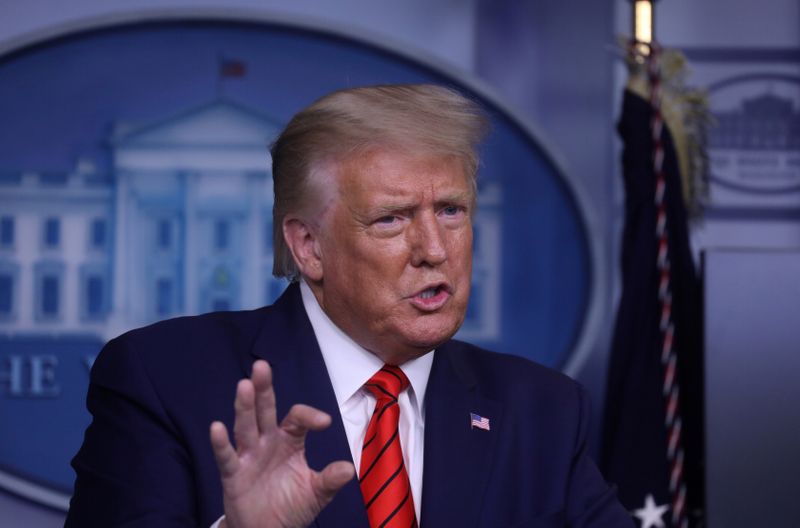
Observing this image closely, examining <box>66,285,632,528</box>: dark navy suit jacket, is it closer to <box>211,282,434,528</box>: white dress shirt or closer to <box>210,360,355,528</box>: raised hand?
<box>211,282,434,528</box>: white dress shirt

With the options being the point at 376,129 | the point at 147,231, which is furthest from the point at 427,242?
the point at 147,231

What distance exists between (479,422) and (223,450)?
0.60m

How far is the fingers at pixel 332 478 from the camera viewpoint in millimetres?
1204

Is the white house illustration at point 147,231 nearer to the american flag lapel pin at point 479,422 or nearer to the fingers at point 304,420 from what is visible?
the american flag lapel pin at point 479,422

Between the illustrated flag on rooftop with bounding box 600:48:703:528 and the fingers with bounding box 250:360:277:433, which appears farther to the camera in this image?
the illustrated flag on rooftop with bounding box 600:48:703:528

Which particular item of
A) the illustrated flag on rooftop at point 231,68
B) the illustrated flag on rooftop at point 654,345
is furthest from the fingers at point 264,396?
the illustrated flag on rooftop at point 231,68

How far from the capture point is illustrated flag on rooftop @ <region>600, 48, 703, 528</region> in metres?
2.58

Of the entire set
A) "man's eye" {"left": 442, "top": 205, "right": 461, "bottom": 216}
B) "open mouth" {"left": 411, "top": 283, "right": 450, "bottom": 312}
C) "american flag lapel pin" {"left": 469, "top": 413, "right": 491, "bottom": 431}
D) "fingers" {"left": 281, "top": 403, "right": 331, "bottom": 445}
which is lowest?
"american flag lapel pin" {"left": 469, "top": 413, "right": 491, "bottom": 431}

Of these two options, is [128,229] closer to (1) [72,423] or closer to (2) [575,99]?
(1) [72,423]

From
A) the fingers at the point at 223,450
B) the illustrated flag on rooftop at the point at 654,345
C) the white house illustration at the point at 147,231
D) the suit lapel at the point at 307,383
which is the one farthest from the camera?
the white house illustration at the point at 147,231

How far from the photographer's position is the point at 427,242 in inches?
Answer: 60.9

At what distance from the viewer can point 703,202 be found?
9.46 feet

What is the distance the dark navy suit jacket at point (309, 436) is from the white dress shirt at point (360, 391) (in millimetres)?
26

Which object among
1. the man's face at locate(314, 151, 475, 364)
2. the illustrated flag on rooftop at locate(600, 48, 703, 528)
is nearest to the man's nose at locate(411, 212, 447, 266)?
the man's face at locate(314, 151, 475, 364)
